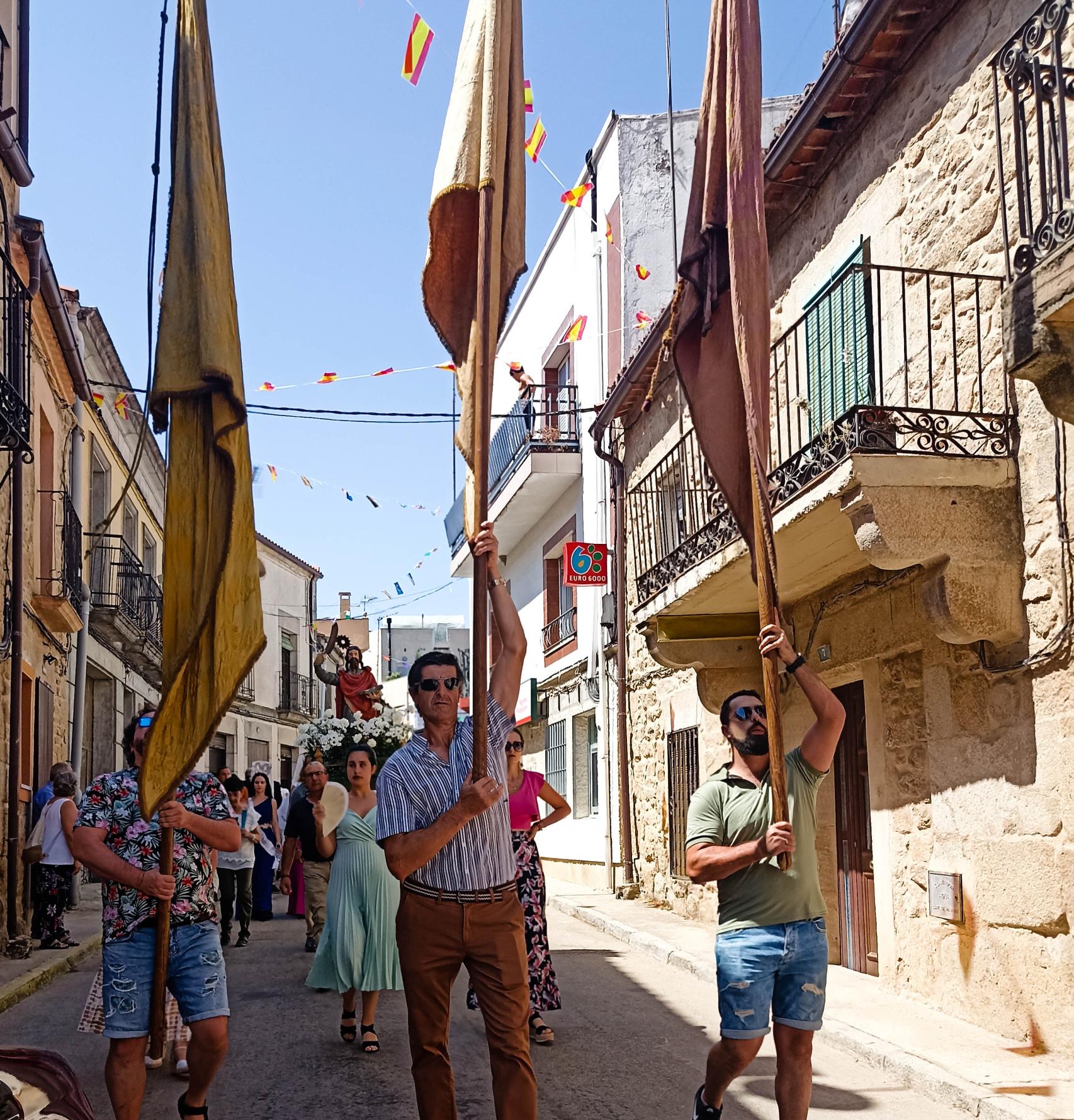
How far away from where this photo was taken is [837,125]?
992 centimetres

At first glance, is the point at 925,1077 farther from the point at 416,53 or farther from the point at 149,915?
the point at 416,53

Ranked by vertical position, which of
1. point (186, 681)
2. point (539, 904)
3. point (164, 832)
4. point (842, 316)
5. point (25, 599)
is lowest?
point (539, 904)

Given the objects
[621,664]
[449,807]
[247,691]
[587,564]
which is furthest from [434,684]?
[247,691]

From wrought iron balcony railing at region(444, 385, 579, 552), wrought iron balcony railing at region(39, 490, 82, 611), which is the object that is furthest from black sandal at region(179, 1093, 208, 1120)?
wrought iron balcony railing at region(444, 385, 579, 552)

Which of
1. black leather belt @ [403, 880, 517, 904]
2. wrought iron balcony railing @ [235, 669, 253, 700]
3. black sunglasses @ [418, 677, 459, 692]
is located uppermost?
wrought iron balcony railing @ [235, 669, 253, 700]

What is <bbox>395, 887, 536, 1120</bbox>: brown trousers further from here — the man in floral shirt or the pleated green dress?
the pleated green dress

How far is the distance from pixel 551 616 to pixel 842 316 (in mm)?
13988

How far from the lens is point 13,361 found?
10.6m

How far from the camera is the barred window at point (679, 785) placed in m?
14.7

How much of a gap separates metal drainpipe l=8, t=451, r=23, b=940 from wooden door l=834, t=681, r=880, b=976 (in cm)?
723

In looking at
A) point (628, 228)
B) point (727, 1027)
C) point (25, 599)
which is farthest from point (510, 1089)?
point (628, 228)

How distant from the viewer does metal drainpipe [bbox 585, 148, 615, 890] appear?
18016mm

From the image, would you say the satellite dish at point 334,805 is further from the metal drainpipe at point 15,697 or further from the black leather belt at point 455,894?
the metal drainpipe at point 15,697

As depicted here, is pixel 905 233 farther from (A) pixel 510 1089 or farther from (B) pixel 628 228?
(B) pixel 628 228
